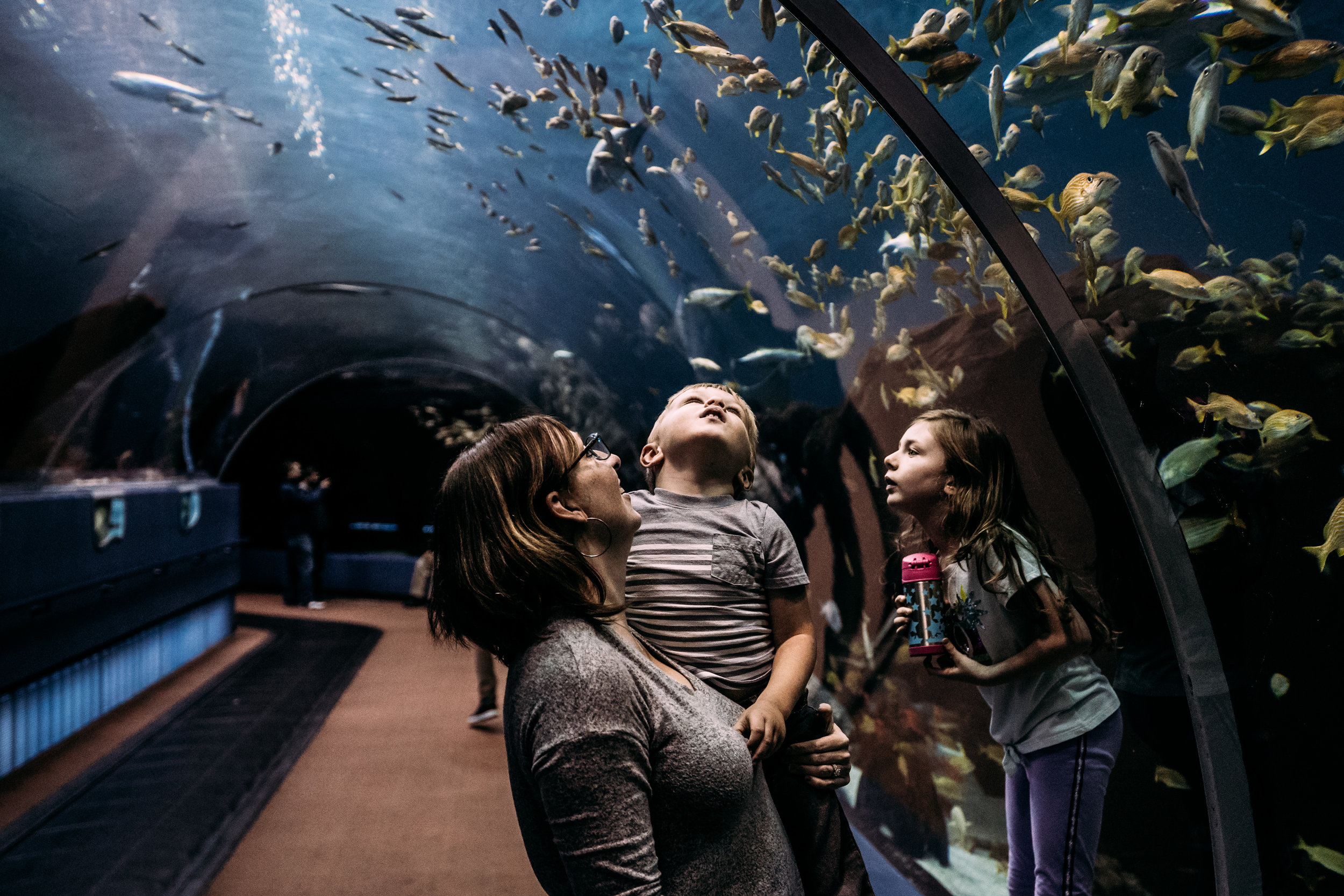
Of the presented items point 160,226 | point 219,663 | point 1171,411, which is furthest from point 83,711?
point 1171,411

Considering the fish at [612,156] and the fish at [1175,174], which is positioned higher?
the fish at [612,156]

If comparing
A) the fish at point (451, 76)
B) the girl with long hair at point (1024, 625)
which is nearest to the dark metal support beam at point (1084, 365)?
the girl with long hair at point (1024, 625)

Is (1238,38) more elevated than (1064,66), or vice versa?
(1064,66)

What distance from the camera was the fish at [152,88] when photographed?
5.18 m

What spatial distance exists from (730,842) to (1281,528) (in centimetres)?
178

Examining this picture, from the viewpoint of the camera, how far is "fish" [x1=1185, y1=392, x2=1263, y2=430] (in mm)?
1982

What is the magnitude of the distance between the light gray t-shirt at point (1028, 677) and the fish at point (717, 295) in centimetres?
437

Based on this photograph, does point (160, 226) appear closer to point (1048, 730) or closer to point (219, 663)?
point (219, 663)

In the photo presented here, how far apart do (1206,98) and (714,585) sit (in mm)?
1885

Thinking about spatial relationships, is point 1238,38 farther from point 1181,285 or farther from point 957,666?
point 957,666

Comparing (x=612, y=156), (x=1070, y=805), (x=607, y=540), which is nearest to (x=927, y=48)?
(x=607, y=540)

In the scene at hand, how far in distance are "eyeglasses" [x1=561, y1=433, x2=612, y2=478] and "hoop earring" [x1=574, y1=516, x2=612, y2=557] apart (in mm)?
87

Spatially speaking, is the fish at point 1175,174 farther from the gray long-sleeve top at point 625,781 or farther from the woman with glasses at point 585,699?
the gray long-sleeve top at point 625,781

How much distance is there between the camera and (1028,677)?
1.68 meters
